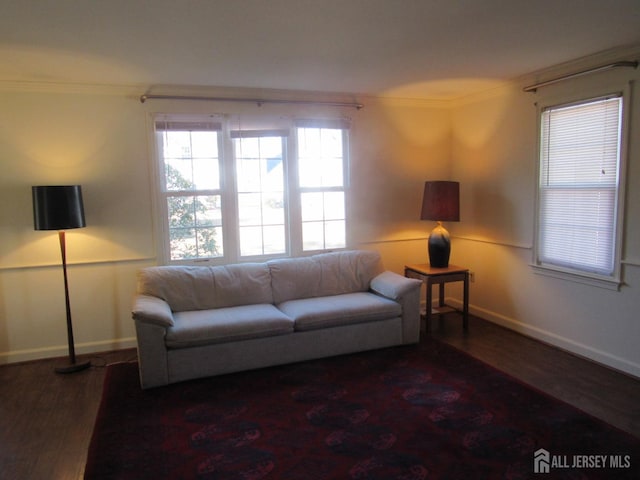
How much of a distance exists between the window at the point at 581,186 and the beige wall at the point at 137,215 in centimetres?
12

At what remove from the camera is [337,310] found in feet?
11.7

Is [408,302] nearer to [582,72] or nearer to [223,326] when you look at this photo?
[223,326]

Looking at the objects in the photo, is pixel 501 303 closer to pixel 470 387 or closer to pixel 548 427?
pixel 470 387

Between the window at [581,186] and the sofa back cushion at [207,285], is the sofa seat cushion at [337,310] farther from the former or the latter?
the window at [581,186]

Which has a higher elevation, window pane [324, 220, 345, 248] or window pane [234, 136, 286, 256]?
window pane [234, 136, 286, 256]

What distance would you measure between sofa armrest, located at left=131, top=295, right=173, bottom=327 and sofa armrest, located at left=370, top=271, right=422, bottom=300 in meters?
1.85

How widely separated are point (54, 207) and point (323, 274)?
2.28m

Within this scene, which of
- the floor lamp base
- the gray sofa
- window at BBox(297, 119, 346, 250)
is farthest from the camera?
window at BBox(297, 119, 346, 250)

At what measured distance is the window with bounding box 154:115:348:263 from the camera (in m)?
3.96

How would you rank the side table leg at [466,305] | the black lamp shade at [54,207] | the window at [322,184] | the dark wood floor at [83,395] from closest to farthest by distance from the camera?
the dark wood floor at [83,395], the black lamp shade at [54,207], the side table leg at [466,305], the window at [322,184]

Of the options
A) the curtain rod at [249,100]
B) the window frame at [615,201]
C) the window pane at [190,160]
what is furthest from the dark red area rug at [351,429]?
the curtain rod at [249,100]

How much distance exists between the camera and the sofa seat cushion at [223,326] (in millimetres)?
3135

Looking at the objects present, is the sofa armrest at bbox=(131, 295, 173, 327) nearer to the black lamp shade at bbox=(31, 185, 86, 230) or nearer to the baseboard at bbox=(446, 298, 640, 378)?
the black lamp shade at bbox=(31, 185, 86, 230)

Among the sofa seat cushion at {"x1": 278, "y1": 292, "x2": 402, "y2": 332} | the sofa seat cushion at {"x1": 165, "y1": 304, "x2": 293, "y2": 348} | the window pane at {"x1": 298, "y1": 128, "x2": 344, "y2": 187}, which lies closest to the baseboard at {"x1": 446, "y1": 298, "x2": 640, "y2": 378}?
the sofa seat cushion at {"x1": 278, "y1": 292, "x2": 402, "y2": 332}
